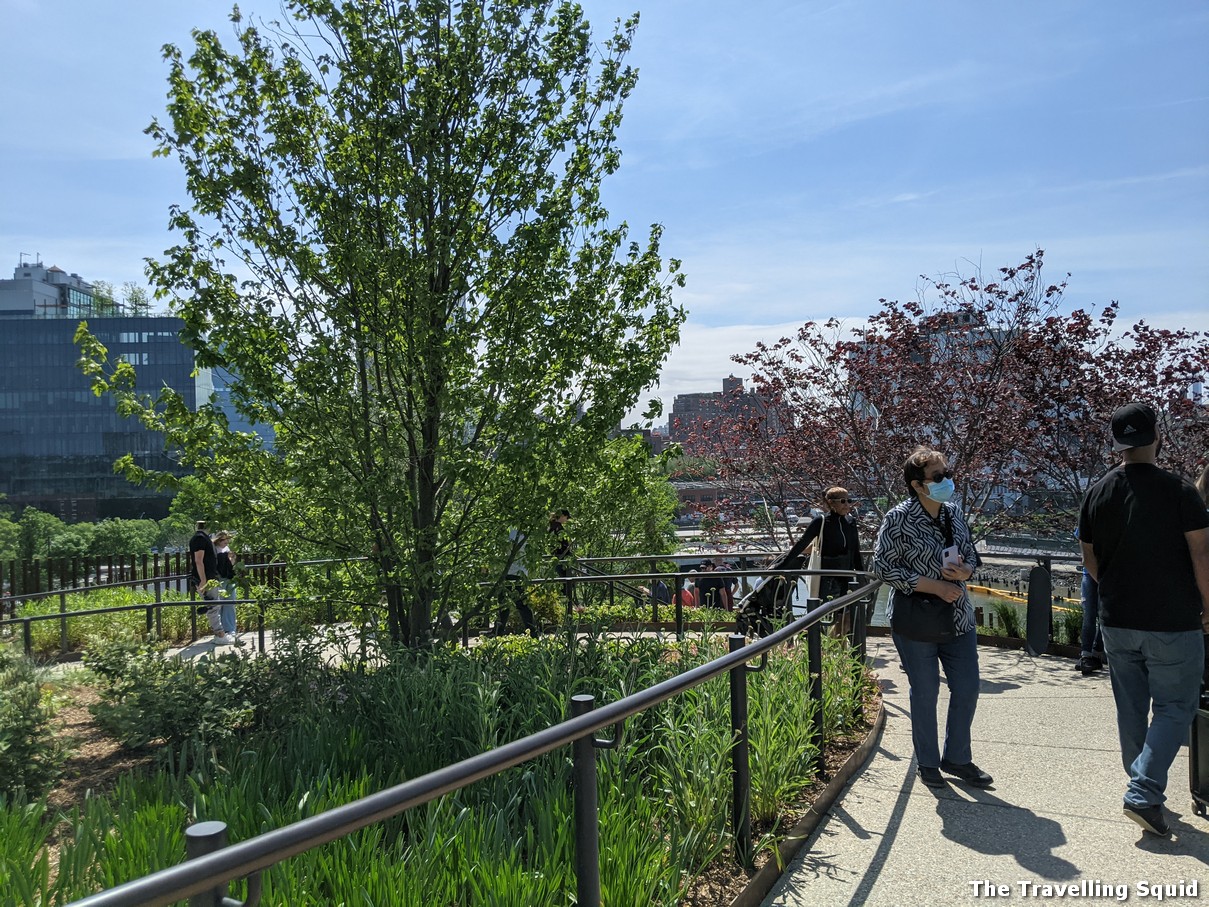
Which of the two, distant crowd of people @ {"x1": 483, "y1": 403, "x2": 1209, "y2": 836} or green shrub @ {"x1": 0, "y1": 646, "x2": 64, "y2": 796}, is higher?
distant crowd of people @ {"x1": 483, "y1": 403, "x2": 1209, "y2": 836}

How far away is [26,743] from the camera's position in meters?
5.15

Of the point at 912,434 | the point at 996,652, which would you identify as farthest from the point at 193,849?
the point at 912,434

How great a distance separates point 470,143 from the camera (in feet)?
21.2

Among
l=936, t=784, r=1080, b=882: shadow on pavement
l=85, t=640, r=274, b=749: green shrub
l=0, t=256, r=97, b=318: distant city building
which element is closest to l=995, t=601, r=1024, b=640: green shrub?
l=936, t=784, r=1080, b=882: shadow on pavement

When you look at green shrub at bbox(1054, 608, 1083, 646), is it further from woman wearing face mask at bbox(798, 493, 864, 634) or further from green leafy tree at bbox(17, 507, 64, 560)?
green leafy tree at bbox(17, 507, 64, 560)

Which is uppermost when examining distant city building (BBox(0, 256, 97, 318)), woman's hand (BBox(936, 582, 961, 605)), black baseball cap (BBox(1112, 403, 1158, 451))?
distant city building (BBox(0, 256, 97, 318))

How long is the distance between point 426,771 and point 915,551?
2.86m

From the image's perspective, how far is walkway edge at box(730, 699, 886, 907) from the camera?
3492mm

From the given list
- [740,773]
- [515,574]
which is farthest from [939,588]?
[515,574]

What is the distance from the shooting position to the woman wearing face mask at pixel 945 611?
16.0 ft

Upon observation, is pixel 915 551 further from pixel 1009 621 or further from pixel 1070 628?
pixel 1009 621

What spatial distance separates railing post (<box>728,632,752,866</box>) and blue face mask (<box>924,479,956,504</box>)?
5.94 feet

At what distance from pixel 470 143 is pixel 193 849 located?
18.9 feet

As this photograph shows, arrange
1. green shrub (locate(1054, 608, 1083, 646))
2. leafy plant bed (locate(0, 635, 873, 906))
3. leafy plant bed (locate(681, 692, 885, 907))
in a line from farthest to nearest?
green shrub (locate(1054, 608, 1083, 646))
leafy plant bed (locate(681, 692, 885, 907))
leafy plant bed (locate(0, 635, 873, 906))
